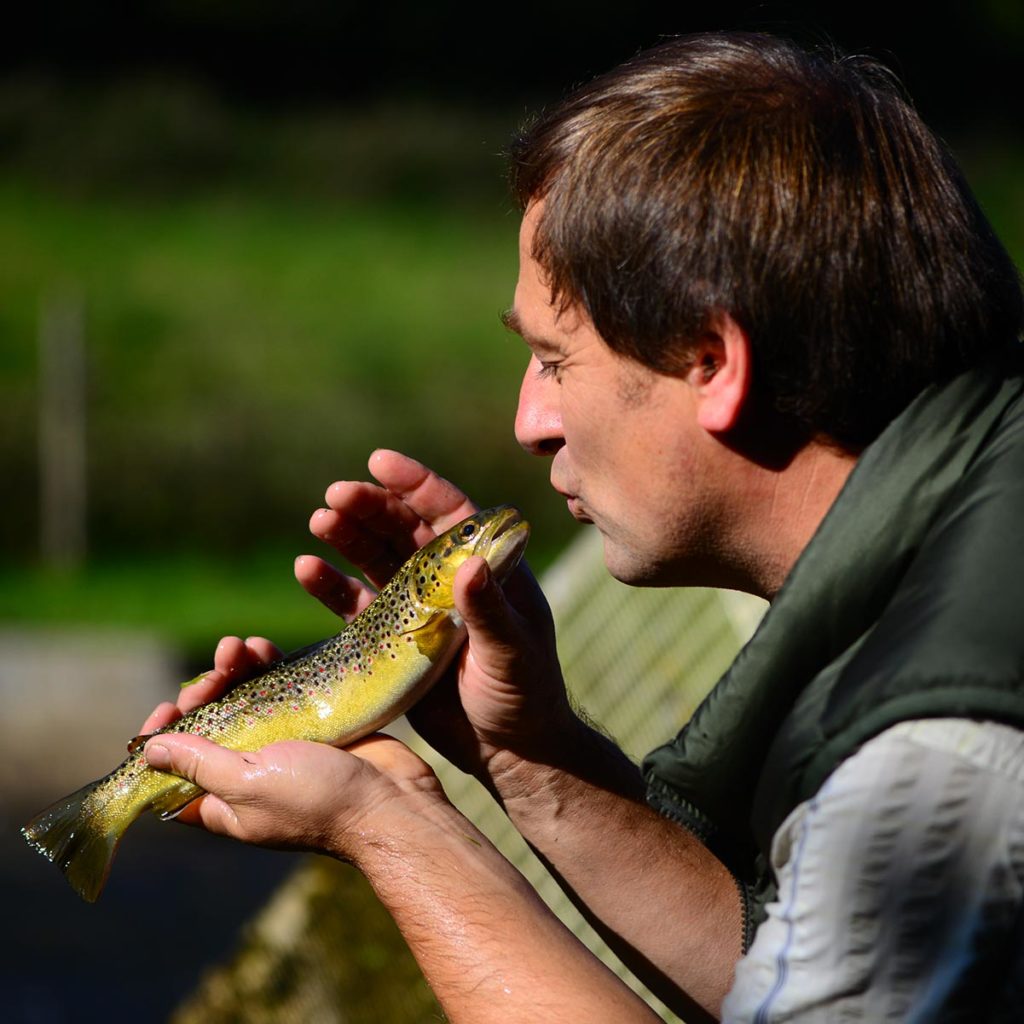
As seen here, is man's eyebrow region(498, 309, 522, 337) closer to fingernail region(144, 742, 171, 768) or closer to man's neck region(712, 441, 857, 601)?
man's neck region(712, 441, 857, 601)

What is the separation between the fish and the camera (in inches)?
109

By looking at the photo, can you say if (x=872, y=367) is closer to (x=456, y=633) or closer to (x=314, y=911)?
(x=456, y=633)

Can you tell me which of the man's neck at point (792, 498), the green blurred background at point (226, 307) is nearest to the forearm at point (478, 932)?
the man's neck at point (792, 498)

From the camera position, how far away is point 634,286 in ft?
6.77

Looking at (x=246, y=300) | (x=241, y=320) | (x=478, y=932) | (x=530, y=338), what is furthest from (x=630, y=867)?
(x=246, y=300)

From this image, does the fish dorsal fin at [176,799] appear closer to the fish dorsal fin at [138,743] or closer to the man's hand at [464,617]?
the fish dorsal fin at [138,743]

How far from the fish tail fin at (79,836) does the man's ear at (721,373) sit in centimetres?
144

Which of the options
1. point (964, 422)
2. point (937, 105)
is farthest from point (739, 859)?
point (937, 105)

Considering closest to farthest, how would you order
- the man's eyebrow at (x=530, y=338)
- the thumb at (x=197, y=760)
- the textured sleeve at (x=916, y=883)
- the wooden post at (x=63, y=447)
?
the textured sleeve at (x=916, y=883), the man's eyebrow at (x=530, y=338), the thumb at (x=197, y=760), the wooden post at (x=63, y=447)

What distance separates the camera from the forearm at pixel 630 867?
261 cm

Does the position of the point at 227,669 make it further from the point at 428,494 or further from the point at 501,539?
the point at 501,539

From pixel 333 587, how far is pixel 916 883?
5.35 feet

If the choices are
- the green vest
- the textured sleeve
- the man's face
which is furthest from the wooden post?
the textured sleeve

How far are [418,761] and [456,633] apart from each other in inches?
11.2
